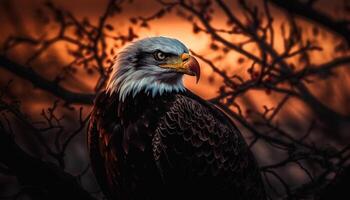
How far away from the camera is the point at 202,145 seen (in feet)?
14.1

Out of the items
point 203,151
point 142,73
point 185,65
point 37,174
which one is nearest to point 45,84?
point 142,73

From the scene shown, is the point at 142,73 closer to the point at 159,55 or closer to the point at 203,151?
the point at 159,55

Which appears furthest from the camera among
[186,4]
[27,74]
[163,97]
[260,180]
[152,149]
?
[186,4]

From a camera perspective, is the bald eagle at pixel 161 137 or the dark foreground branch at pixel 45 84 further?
the dark foreground branch at pixel 45 84

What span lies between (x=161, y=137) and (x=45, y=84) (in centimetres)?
165

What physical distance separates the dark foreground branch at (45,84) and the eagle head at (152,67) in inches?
32.2

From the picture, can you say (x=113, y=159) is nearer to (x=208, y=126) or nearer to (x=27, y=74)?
(x=208, y=126)

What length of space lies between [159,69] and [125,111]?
0.40 m

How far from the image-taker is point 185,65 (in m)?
4.22

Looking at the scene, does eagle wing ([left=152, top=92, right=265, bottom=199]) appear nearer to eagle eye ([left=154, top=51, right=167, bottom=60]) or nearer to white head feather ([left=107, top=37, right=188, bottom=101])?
white head feather ([left=107, top=37, right=188, bottom=101])

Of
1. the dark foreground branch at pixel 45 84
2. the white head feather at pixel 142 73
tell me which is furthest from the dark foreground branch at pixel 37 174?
the dark foreground branch at pixel 45 84

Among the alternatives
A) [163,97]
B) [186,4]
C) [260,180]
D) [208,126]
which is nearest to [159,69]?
[163,97]

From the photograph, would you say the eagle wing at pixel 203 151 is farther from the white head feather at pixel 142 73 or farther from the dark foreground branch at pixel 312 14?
the dark foreground branch at pixel 312 14

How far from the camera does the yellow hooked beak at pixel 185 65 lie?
4.19 metres
